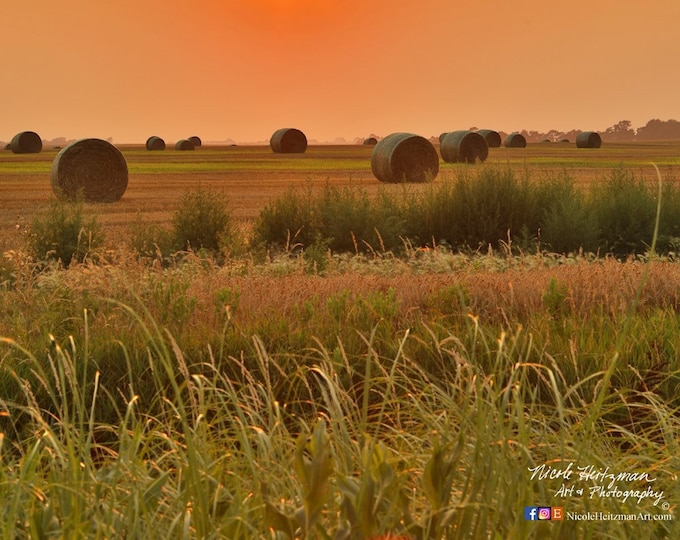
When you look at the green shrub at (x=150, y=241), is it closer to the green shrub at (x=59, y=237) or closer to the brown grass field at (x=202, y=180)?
the brown grass field at (x=202, y=180)

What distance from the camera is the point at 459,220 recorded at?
14211 millimetres

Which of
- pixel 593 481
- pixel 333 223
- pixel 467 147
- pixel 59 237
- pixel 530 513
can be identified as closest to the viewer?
pixel 530 513

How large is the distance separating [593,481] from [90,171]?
2069 centimetres

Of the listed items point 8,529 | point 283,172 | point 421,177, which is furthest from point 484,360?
point 283,172

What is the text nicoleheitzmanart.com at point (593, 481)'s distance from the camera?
9.27 feet

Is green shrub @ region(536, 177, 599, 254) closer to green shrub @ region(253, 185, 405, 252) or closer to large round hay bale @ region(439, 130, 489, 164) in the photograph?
green shrub @ region(253, 185, 405, 252)

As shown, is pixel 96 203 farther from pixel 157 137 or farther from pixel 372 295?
pixel 157 137

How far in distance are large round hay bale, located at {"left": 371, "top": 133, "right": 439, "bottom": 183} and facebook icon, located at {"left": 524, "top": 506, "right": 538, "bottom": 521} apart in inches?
886

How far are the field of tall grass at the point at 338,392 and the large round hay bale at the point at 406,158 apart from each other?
34.4 feet

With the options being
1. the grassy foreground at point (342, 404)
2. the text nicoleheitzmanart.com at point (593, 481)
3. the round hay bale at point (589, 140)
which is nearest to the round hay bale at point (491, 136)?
the round hay bale at point (589, 140)

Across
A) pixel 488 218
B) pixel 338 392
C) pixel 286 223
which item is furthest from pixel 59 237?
pixel 338 392

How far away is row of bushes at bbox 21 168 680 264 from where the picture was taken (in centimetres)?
1321

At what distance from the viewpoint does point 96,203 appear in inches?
834

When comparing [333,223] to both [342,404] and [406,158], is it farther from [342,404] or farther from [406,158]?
[406,158]
